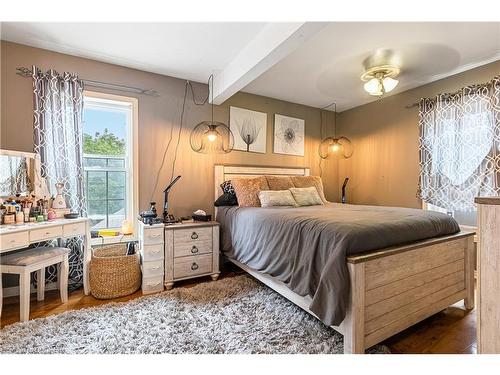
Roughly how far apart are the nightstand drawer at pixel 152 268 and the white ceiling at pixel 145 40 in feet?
7.01

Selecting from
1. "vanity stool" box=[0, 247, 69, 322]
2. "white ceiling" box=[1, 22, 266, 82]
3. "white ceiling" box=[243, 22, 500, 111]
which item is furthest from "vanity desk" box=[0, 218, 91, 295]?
"white ceiling" box=[243, 22, 500, 111]

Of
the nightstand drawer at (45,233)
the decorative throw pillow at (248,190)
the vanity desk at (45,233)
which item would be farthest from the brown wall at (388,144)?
the nightstand drawer at (45,233)

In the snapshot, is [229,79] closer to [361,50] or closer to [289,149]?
[361,50]

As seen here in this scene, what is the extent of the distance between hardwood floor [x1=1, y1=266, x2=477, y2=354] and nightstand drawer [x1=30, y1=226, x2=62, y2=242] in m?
0.62

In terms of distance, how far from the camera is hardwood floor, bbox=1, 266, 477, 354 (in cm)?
162

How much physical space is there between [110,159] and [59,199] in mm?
679

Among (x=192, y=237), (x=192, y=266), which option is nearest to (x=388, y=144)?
(x=192, y=237)

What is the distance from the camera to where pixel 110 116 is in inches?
113

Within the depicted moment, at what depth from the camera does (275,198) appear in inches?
115

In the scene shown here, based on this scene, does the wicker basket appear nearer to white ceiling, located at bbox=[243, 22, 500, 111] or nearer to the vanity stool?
the vanity stool

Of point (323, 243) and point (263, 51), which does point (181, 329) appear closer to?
point (323, 243)

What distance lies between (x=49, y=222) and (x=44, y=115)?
1.07m

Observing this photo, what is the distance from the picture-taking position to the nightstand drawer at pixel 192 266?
2.60 metres

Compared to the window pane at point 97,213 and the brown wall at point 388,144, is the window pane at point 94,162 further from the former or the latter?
the brown wall at point 388,144
